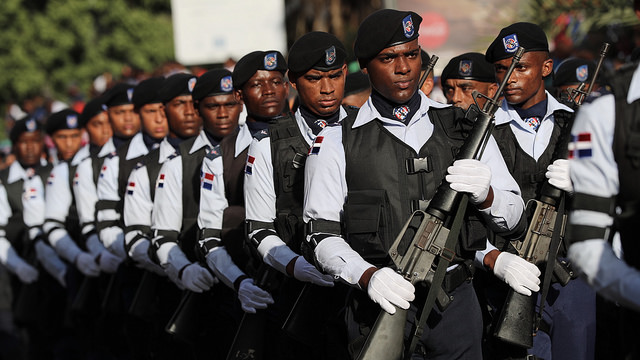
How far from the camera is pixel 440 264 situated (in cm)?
492

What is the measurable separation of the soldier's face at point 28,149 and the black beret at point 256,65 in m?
6.00

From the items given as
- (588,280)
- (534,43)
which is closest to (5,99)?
(534,43)

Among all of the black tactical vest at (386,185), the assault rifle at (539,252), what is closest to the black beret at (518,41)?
the assault rifle at (539,252)

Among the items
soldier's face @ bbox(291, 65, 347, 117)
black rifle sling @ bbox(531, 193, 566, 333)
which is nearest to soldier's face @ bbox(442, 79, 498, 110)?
soldier's face @ bbox(291, 65, 347, 117)

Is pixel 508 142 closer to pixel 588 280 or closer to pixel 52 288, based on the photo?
pixel 588 280

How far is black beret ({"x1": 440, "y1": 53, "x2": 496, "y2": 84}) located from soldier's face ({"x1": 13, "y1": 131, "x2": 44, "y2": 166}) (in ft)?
21.3

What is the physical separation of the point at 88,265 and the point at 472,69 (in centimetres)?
420

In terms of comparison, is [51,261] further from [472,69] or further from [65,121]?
[472,69]

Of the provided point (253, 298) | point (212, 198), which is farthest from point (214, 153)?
point (253, 298)

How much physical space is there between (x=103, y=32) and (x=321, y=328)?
26.7 metres

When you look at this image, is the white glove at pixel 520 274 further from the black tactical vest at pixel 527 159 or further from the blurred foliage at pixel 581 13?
the blurred foliage at pixel 581 13

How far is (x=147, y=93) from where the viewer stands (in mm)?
9766

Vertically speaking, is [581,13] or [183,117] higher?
[581,13]

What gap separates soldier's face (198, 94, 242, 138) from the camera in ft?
26.4
